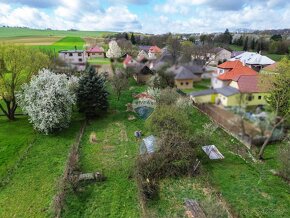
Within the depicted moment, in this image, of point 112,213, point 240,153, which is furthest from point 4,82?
point 240,153

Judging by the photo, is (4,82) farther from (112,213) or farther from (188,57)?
(188,57)

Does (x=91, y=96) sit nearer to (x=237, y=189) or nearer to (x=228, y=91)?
(x=228, y=91)

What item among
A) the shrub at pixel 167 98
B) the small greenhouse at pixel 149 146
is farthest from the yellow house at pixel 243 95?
the small greenhouse at pixel 149 146

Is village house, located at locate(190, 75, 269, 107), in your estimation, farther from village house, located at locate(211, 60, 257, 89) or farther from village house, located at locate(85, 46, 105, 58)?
village house, located at locate(85, 46, 105, 58)

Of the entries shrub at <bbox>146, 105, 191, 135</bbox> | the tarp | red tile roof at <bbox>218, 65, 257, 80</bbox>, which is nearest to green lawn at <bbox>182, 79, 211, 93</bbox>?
red tile roof at <bbox>218, 65, 257, 80</bbox>

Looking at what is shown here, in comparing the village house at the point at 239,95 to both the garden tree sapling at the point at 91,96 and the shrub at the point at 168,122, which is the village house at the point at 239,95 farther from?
the shrub at the point at 168,122

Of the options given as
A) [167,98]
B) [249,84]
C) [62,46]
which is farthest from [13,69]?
[62,46]

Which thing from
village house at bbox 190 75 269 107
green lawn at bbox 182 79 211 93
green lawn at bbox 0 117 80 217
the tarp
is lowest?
green lawn at bbox 0 117 80 217
